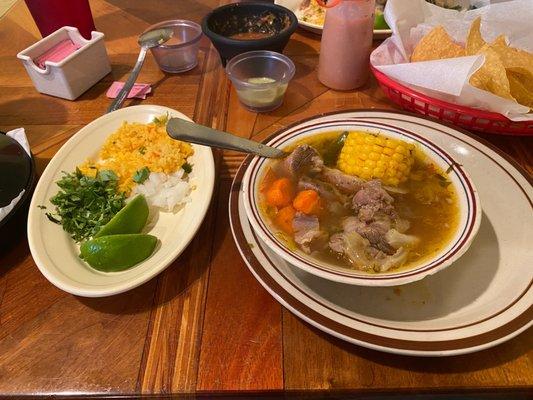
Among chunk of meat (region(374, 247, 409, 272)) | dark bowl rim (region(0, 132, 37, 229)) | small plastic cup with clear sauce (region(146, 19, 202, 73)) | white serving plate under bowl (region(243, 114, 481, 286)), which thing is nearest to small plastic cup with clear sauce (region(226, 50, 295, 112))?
small plastic cup with clear sauce (region(146, 19, 202, 73))

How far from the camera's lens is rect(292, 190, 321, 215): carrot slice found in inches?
45.3

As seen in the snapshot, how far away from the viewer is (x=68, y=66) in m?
1.83

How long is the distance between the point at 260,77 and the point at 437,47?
77cm

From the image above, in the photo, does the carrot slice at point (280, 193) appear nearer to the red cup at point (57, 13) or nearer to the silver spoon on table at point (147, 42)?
the silver spoon on table at point (147, 42)

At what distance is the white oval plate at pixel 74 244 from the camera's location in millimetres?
1069

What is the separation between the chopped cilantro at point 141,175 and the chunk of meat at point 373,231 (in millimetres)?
694

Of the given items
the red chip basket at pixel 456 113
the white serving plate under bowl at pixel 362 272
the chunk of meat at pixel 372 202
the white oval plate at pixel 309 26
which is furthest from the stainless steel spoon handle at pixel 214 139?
the white oval plate at pixel 309 26

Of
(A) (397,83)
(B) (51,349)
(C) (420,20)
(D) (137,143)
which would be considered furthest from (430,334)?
(C) (420,20)

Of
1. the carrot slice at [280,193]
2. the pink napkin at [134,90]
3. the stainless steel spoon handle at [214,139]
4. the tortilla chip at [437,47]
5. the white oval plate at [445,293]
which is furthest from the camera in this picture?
the pink napkin at [134,90]

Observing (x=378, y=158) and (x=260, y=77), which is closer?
(x=378, y=158)

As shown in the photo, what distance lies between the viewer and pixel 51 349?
102 cm

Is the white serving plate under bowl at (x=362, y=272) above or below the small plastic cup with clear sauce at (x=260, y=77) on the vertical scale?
above

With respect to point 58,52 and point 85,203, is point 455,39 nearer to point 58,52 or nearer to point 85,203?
point 85,203

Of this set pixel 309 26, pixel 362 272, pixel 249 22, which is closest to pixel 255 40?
pixel 249 22
